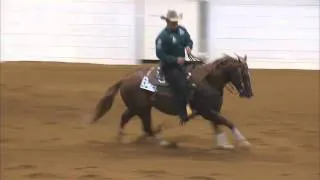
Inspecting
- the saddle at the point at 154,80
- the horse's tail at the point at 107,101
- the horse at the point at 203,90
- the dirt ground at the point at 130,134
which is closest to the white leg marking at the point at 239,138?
the horse at the point at 203,90

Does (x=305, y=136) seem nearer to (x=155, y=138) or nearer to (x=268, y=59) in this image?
(x=155, y=138)

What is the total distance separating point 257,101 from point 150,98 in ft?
15.3

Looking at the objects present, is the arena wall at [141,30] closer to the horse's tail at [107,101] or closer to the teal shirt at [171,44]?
the horse's tail at [107,101]

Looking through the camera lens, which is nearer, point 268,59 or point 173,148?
point 173,148

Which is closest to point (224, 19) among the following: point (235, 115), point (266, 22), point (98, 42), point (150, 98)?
point (266, 22)

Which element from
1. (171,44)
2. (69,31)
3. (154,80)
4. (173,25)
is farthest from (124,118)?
(69,31)

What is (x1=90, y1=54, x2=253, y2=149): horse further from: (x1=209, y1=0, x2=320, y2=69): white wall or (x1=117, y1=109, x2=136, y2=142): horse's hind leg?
(x1=209, y1=0, x2=320, y2=69): white wall

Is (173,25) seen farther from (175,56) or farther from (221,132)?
(221,132)

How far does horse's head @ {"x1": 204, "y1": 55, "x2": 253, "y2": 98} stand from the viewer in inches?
374

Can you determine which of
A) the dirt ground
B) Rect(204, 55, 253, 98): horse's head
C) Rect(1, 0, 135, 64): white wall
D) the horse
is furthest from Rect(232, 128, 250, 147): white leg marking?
Rect(1, 0, 135, 64): white wall

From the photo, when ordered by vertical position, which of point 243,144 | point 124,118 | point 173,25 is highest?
point 173,25

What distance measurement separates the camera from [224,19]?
59.0 ft

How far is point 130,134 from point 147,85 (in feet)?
4.91

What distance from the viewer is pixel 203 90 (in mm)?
9539
